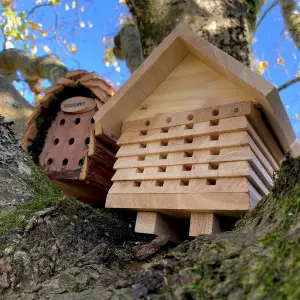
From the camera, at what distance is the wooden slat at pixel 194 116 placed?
1168mm

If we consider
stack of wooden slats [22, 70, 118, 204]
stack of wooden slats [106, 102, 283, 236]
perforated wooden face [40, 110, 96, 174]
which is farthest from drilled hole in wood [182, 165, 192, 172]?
perforated wooden face [40, 110, 96, 174]

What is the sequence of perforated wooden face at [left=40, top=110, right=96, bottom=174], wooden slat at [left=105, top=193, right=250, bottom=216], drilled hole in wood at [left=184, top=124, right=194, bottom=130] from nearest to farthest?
1. wooden slat at [left=105, top=193, right=250, bottom=216]
2. drilled hole in wood at [left=184, top=124, right=194, bottom=130]
3. perforated wooden face at [left=40, top=110, right=96, bottom=174]

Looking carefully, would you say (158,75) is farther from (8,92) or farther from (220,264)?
(8,92)

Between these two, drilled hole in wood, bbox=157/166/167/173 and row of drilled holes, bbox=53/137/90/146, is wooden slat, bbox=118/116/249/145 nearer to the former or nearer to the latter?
drilled hole in wood, bbox=157/166/167/173

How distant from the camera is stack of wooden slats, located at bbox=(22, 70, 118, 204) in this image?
1542 millimetres

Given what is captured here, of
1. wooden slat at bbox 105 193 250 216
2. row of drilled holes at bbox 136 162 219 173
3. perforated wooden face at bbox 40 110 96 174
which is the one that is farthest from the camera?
perforated wooden face at bbox 40 110 96 174

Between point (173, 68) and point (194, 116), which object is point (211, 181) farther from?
point (173, 68)

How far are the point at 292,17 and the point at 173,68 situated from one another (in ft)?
4.42

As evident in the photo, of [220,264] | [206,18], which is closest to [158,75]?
[206,18]

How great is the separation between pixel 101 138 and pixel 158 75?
360 millimetres

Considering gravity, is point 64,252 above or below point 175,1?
below

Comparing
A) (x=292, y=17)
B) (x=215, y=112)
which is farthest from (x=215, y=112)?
(x=292, y=17)

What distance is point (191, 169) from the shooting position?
116cm

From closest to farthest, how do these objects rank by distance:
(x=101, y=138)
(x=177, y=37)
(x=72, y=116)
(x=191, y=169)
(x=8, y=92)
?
(x=191, y=169)
(x=177, y=37)
(x=101, y=138)
(x=72, y=116)
(x=8, y=92)
